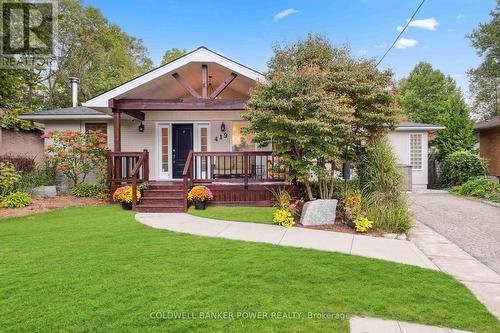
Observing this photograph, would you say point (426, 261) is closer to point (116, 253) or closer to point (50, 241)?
point (116, 253)

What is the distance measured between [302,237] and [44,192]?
8.77 meters

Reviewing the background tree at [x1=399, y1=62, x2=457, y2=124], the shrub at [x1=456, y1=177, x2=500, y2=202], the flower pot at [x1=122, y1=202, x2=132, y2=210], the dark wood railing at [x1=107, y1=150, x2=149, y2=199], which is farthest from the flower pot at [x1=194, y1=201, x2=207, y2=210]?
the background tree at [x1=399, y1=62, x2=457, y2=124]

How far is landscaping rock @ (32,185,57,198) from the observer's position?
32.1 feet

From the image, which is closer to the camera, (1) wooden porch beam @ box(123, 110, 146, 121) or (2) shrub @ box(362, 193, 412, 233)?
(2) shrub @ box(362, 193, 412, 233)

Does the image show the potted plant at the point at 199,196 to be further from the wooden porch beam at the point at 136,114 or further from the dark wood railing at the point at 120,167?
the wooden porch beam at the point at 136,114

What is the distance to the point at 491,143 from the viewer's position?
52.7ft

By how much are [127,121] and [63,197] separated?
3.49 m

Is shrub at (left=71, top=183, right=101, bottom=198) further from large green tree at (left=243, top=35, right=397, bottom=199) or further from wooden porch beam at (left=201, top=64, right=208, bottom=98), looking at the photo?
large green tree at (left=243, top=35, right=397, bottom=199)

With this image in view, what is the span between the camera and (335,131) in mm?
6504

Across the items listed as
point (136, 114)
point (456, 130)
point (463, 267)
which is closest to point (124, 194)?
point (136, 114)

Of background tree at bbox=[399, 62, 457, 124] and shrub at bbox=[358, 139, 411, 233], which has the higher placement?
background tree at bbox=[399, 62, 457, 124]

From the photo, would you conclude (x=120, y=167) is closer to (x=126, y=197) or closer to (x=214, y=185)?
(x=126, y=197)

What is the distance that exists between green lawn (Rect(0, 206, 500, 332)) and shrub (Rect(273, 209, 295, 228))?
154 cm

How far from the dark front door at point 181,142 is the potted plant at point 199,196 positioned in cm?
340
